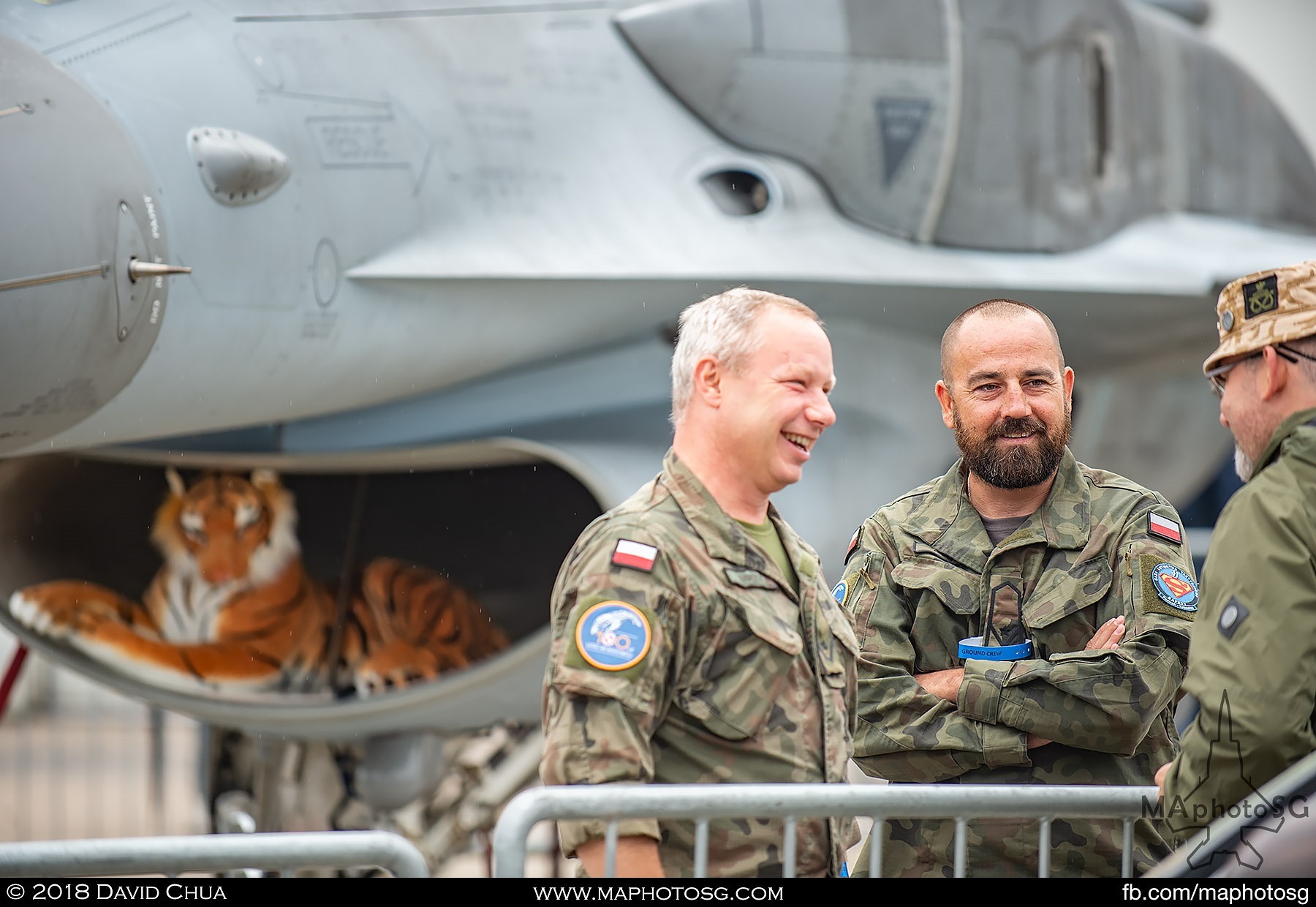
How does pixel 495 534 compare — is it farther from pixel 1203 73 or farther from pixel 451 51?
pixel 1203 73

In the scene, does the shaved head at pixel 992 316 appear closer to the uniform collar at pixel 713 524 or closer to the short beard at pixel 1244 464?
the short beard at pixel 1244 464

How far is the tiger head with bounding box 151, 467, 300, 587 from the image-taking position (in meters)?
5.68

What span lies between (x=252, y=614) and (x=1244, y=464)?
4429mm

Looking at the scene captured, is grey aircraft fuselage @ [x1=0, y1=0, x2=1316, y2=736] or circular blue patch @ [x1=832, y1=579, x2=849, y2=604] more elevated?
grey aircraft fuselage @ [x1=0, y1=0, x2=1316, y2=736]

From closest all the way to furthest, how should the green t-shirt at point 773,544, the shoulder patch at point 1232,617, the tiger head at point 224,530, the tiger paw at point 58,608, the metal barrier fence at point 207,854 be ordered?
the metal barrier fence at point 207,854 → the shoulder patch at point 1232,617 → the green t-shirt at point 773,544 → the tiger paw at point 58,608 → the tiger head at point 224,530

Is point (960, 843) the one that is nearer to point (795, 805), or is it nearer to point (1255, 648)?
point (795, 805)

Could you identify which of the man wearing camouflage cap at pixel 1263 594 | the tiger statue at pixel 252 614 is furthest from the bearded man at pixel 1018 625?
the tiger statue at pixel 252 614

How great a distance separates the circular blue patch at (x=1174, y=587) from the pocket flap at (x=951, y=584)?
285mm

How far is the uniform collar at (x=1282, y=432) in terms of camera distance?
74.7 inches

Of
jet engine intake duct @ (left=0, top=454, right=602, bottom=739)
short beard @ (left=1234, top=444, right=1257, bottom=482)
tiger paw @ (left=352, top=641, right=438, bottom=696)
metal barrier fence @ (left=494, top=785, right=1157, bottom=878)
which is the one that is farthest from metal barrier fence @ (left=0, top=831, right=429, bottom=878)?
tiger paw @ (left=352, top=641, right=438, bottom=696)

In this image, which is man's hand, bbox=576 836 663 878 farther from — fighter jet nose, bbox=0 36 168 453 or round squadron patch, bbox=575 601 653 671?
fighter jet nose, bbox=0 36 168 453

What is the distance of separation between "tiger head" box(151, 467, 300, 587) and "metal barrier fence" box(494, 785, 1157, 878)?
157 inches

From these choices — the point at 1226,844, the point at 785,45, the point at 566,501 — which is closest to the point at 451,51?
the point at 785,45

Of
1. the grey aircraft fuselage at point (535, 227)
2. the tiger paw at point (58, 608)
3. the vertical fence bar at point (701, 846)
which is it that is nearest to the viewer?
the vertical fence bar at point (701, 846)
